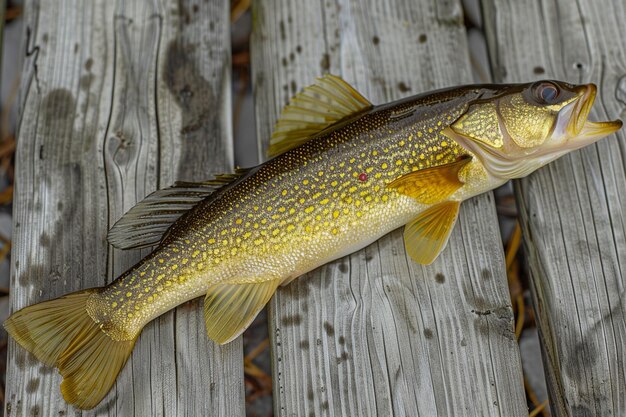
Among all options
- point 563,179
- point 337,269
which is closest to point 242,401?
point 337,269

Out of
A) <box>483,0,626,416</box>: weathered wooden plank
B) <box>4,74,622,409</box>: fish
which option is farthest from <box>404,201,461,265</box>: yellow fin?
<box>483,0,626,416</box>: weathered wooden plank

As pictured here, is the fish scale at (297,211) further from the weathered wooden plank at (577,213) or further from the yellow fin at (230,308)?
the weathered wooden plank at (577,213)

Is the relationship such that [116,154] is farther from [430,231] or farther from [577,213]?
[577,213]

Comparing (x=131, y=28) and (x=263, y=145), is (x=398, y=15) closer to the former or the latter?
(x=263, y=145)

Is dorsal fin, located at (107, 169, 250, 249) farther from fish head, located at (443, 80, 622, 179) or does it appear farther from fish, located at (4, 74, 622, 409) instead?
fish head, located at (443, 80, 622, 179)

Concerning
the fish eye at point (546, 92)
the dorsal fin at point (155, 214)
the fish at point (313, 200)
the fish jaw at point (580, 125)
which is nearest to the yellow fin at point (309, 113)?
the fish at point (313, 200)

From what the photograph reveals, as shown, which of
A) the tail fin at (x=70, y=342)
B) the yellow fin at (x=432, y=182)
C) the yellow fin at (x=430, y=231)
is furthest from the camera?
the yellow fin at (x=430, y=231)

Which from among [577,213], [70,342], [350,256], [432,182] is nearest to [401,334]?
[350,256]
